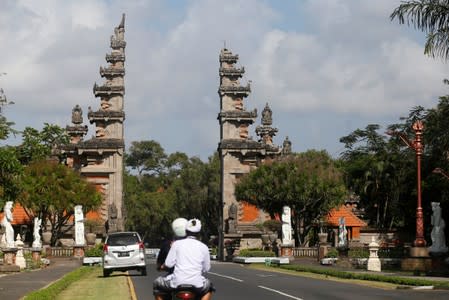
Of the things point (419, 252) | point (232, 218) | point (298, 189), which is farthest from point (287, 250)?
point (232, 218)

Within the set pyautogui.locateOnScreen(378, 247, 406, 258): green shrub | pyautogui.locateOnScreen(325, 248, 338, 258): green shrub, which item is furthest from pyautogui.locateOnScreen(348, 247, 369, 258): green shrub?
pyautogui.locateOnScreen(325, 248, 338, 258): green shrub

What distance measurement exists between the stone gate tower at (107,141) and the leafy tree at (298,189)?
14.9m

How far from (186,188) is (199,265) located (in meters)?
95.6

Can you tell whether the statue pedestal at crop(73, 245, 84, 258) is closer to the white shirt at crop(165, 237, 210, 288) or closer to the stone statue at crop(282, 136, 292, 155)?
the stone statue at crop(282, 136, 292, 155)

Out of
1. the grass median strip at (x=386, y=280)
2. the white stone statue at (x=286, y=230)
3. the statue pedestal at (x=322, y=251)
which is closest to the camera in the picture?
the grass median strip at (x=386, y=280)

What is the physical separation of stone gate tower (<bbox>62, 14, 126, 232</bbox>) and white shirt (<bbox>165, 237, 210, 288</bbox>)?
2680 inches

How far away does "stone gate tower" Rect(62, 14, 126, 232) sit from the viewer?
83.5 m

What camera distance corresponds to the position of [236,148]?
84438mm

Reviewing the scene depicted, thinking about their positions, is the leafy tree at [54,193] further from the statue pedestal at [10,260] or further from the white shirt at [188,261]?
the white shirt at [188,261]

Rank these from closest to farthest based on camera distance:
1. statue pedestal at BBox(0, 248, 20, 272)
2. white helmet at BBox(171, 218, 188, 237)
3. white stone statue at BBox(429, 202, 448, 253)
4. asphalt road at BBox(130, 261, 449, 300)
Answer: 1. white helmet at BBox(171, 218, 188, 237)
2. asphalt road at BBox(130, 261, 449, 300)
3. white stone statue at BBox(429, 202, 448, 253)
4. statue pedestal at BBox(0, 248, 20, 272)

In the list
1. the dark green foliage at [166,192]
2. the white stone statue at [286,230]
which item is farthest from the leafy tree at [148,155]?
→ the white stone statue at [286,230]

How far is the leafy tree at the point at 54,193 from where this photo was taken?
223ft

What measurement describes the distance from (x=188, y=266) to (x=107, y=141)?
72.7 m

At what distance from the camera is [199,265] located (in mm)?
12406
